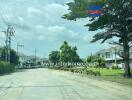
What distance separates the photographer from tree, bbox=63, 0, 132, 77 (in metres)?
43.2

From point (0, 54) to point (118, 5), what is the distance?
339 feet

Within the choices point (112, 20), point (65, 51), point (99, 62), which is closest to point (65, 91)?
point (112, 20)

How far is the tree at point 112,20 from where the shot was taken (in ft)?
142

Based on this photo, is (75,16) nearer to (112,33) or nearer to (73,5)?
(73,5)

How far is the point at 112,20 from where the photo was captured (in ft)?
145

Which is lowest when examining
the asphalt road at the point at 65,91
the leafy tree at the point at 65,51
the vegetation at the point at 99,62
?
the asphalt road at the point at 65,91

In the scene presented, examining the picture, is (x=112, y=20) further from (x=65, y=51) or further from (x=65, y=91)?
(x=65, y=51)

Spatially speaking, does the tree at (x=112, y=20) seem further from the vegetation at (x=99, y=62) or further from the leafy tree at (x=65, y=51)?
the leafy tree at (x=65, y=51)

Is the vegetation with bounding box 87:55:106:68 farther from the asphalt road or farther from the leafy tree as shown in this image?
the asphalt road

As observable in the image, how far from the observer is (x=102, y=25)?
46.2 meters

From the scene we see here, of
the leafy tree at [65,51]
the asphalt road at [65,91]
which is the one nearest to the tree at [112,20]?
the asphalt road at [65,91]

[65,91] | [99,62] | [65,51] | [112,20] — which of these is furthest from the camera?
[65,51]

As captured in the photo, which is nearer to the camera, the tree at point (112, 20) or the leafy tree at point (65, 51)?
the tree at point (112, 20)

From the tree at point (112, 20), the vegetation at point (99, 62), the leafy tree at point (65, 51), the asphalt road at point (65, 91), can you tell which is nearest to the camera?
the asphalt road at point (65, 91)
